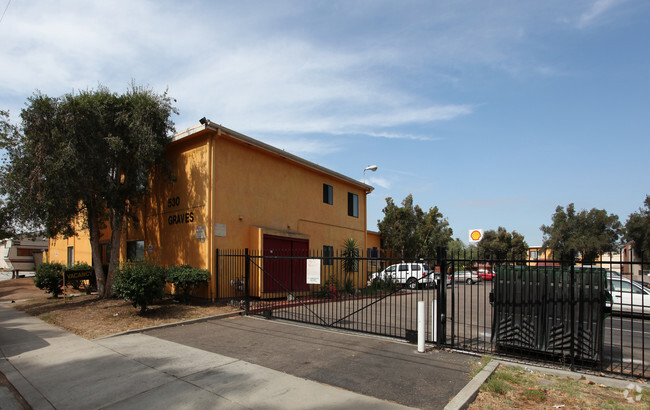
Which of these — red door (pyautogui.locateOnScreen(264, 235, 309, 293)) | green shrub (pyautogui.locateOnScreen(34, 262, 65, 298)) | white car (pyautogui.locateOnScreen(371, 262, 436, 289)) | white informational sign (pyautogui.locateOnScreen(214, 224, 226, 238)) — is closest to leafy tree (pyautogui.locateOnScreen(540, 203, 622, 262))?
white car (pyautogui.locateOnScreen(371, 262, 436, 289))

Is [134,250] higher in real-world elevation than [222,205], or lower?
lower

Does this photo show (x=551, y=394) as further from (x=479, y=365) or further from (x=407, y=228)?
(x=407, y=228)

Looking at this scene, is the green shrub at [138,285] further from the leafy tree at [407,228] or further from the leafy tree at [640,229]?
the leafy tree at [640,229]

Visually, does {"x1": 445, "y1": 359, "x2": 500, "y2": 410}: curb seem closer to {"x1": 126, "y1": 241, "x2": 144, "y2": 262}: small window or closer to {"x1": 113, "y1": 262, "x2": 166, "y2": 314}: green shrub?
{"x1": 113, "y1": 262, "x2": 166, "y2": 314}: green shrub

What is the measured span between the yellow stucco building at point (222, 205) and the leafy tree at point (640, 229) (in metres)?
39.4

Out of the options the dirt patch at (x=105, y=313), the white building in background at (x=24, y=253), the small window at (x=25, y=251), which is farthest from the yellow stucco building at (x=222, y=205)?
the small window at (x=25, y=251)

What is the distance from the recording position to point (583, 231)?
43.5 m

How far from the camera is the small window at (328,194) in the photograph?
20031mm

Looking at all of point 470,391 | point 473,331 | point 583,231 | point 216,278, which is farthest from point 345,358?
point 583,231

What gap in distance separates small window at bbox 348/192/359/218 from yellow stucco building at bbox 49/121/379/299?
11.1 ft

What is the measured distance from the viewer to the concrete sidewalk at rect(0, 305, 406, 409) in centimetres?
506

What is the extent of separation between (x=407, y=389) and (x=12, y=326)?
1103cm

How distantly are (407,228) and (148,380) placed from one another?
88.0 ft

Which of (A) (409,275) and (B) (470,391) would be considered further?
(A) (409,275)
